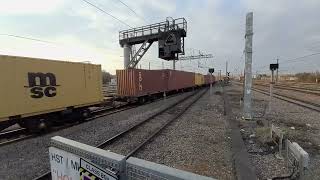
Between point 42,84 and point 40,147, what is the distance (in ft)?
10.5

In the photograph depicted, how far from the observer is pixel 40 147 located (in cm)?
903

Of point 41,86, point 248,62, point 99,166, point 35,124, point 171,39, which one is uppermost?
point 171,39

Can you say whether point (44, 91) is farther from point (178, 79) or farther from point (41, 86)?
point (178, 79)

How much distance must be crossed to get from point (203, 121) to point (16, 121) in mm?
8606

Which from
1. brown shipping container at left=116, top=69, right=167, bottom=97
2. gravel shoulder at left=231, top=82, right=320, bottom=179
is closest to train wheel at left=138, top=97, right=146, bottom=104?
brown shipping container at left=116, top=69, right=167, bottom=97

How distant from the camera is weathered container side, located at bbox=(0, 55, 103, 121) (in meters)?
9.77

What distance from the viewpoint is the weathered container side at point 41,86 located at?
32.1 feet

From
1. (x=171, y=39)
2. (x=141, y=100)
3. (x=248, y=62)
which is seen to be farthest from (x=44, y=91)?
(x=171, y=39)

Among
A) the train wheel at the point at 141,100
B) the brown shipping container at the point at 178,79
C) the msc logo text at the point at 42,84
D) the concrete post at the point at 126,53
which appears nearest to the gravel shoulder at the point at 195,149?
the msc logo text at the point at 42,84

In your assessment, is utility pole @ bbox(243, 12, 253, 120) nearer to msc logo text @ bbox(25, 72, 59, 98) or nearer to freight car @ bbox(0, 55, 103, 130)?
freight car @ bbox(0, 55, 103, 130)

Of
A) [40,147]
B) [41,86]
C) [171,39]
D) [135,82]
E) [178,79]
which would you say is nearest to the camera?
[40,147]

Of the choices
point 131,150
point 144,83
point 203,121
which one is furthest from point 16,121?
point 144,83

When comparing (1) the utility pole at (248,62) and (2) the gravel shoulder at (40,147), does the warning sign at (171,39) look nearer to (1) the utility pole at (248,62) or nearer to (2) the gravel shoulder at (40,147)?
(1) the utility pole at (248,62)

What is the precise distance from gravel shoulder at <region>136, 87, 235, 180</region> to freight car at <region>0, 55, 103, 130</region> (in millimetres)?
4879
